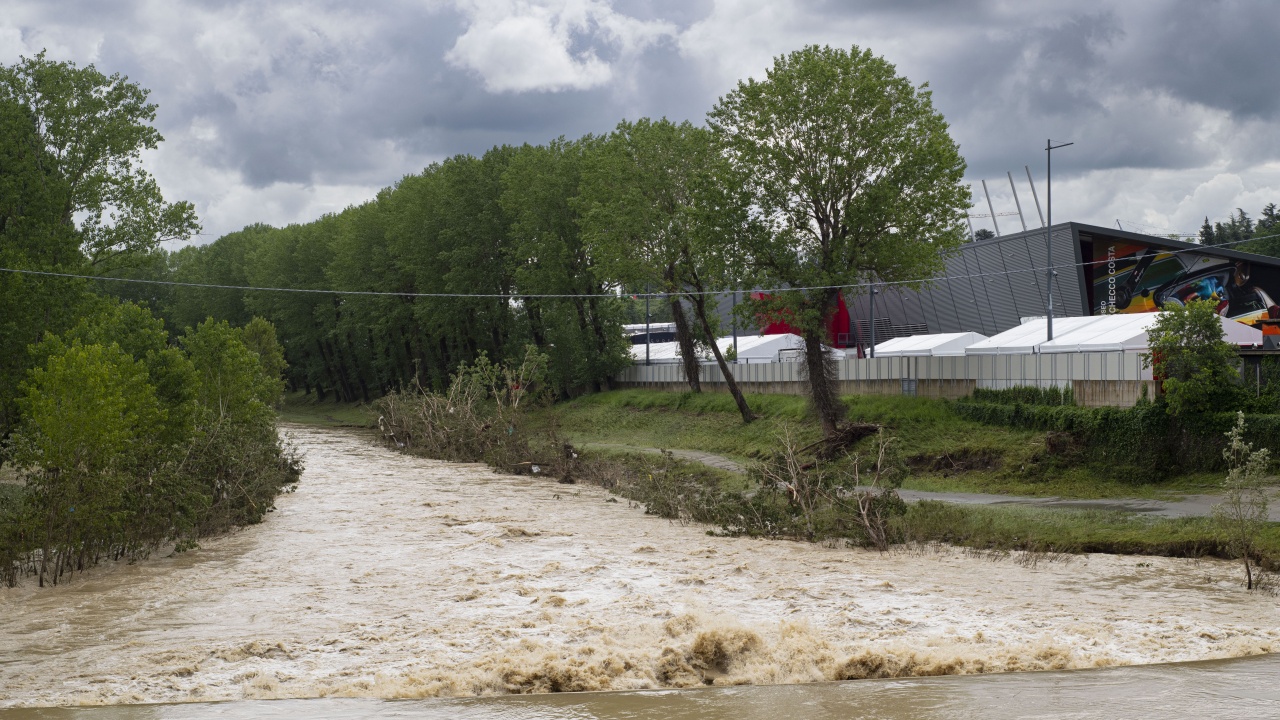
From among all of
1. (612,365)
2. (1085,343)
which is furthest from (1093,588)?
(612,365)

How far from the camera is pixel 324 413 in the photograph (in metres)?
94.2

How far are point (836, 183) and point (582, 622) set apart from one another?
83.7ft

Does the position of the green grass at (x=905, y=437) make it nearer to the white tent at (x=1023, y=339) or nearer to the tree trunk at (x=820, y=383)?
the tree trunk at (x=820, y=383)

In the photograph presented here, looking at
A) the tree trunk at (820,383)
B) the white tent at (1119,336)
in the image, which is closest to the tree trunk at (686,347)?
the tree trunk at (820,383)

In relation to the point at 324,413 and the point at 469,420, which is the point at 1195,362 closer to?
the point at 469,420

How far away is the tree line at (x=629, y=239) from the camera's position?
40156 mm

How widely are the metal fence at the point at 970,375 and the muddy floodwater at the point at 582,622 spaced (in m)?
13.2

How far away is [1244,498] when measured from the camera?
88.0ft

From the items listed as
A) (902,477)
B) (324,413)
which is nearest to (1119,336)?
(902,477)

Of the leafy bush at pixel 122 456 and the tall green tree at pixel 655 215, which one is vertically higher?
the tall green tree at pixel 655 215

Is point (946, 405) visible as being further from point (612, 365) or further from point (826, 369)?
point (612, 365)

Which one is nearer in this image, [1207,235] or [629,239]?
[629,239]

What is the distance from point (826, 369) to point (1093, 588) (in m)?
21.8

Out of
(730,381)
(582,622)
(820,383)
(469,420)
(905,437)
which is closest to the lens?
(582,622)
